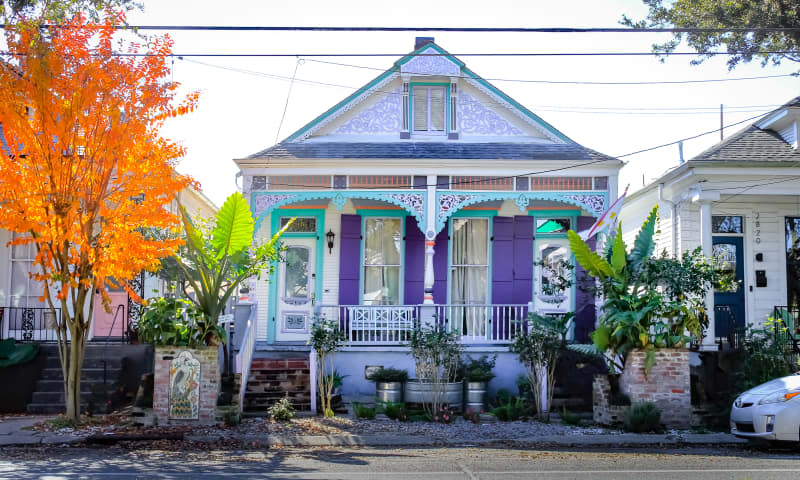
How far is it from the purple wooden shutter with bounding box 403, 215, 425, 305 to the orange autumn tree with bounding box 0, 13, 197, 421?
6.47 metres

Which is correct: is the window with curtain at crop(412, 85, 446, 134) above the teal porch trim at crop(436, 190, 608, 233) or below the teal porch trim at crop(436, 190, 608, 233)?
above

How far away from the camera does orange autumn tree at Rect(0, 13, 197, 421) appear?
11.6 m

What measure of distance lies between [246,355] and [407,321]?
11.0 ft

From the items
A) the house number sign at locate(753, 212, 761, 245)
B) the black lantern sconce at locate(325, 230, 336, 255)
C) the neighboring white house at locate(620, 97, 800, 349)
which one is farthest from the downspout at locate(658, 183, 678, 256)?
the black lantern sconce at locate(325, 230, 336, 255)

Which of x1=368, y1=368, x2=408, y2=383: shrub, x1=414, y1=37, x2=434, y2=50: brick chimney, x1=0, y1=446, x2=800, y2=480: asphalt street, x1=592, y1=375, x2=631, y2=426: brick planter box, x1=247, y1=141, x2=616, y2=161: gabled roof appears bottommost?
x1=0, y1=446, x2=800, y2=480: asphalt street

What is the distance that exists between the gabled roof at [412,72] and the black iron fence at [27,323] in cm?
617

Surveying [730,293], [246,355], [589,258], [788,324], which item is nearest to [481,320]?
[589,258]

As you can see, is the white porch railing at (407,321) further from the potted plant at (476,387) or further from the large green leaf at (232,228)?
the large green leaf at (232,228)

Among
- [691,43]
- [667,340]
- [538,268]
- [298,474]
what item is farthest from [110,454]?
[691,43]

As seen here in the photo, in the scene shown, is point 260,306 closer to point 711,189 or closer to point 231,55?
point 231,55

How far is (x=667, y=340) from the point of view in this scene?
42.6 feet

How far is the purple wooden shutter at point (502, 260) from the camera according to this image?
699 inches

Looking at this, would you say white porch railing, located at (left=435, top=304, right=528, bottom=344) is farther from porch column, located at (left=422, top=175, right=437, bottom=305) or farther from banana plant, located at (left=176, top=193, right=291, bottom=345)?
banana plant, located at (left=176, top=193, right=291, bottom=345)

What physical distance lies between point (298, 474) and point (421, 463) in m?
1.62
